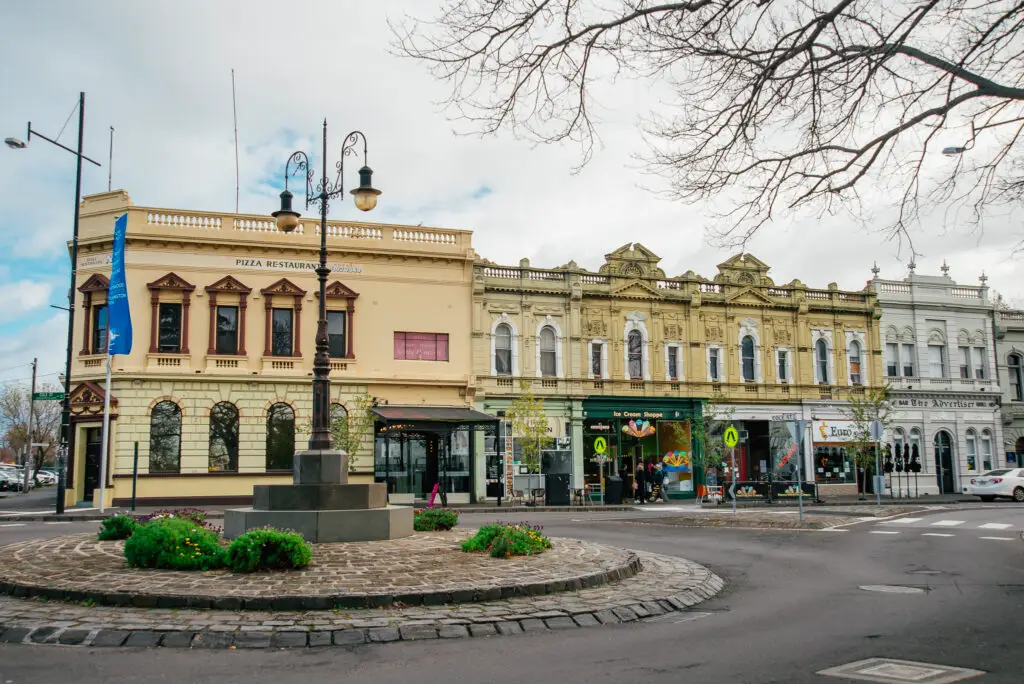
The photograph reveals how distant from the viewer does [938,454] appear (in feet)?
147

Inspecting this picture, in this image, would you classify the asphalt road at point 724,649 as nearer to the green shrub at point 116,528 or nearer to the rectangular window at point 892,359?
the green shrub at point 116,528

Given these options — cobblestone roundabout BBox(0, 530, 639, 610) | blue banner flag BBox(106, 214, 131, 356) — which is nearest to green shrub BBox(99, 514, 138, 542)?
cobblestone roundabout BBox(0, 530, 639, 610)

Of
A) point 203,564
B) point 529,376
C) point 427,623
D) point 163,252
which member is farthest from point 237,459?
point 427,623

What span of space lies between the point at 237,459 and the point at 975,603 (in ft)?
91.7

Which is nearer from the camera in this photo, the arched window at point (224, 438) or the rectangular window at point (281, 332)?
the arched window at point (224, 438)

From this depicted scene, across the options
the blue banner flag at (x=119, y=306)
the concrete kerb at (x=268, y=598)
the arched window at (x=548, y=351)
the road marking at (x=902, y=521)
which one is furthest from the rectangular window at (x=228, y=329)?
the concrete kerb at (x=268, y=598)

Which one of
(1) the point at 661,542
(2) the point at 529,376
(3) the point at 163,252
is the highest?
(3) the point at 163,252

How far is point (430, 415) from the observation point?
112ft

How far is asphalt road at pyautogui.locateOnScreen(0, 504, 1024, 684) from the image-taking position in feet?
21.5

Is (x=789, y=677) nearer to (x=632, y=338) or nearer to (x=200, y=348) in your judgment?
(x=200, y=348)

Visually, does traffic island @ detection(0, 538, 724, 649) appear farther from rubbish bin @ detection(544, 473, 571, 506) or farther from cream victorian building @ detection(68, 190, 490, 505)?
cream victorian building @ detection(68, 190, 490, 505)

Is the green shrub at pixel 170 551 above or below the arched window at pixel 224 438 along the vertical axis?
below

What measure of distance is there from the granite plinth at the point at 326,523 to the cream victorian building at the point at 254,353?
59.8 ft

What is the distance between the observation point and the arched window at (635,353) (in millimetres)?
39875
